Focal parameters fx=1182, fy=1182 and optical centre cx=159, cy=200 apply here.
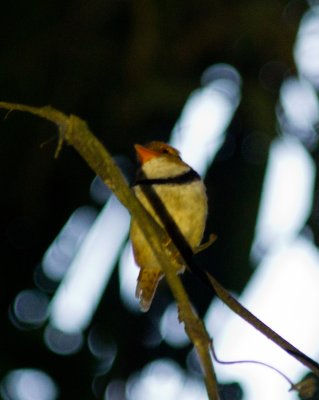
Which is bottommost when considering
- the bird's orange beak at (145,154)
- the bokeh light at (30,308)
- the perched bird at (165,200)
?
the bokeh light at (30,308)

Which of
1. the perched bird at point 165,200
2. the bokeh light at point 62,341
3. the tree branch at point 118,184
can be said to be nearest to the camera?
the tree branch at point 118,184

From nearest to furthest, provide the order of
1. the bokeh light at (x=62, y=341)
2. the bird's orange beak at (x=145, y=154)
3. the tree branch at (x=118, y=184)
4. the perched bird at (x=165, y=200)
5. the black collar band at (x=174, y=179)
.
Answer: the tree branch at (x=118, y=184) → the perched bird at (x=165, y=200) → the black collar band at (x=174, y=179) → the bird's orange beak at (x=145, y=154) → the bokeh light at (x=62, y=341)

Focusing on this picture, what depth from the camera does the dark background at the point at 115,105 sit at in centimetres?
545

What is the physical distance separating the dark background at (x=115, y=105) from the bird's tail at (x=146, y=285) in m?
0.77

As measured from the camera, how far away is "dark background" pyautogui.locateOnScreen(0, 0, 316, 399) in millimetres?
5449

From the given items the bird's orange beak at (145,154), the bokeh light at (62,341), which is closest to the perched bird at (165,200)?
the bird's orange beak at (145,154)

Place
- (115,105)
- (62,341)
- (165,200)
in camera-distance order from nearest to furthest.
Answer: (165,200) < (62,341) < (115,105)

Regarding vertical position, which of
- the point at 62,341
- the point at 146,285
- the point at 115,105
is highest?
the point at 115,105

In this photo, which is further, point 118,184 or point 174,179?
point 174,179

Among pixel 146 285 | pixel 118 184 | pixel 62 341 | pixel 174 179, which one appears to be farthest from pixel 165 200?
pixel 118 184

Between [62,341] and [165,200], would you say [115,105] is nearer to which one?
[62,341]

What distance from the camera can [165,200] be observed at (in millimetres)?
4398

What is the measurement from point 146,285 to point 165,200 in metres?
0.39

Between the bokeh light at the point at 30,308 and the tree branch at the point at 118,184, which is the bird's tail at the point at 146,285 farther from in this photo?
the tree branch at the point at 118,184
